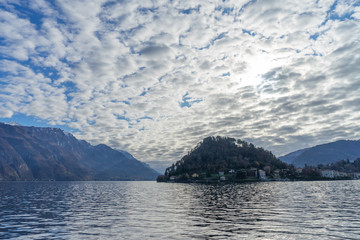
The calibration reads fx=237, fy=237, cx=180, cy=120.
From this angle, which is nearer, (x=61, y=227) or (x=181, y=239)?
(x=181, y=239)

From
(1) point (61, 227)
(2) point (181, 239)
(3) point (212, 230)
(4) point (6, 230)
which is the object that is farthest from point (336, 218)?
(4) point (6, 230)

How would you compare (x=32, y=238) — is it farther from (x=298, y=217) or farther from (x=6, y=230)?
(x=298, y=217)

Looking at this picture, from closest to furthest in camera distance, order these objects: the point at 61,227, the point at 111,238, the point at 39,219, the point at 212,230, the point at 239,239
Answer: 1. the point at 239,239
2. the point at 111,238
3. the point at 212,230
4. the point at 61,227
5. the point at 39,219

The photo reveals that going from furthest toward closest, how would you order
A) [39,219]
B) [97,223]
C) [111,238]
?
1. [39,219]
2. [97,223]
3. [111,238]

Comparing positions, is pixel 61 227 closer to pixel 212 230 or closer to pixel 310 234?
pixel 212 230

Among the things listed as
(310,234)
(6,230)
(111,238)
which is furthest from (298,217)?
(6,230)

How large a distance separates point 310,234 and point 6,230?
4394 cm

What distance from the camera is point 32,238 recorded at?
1238 inches

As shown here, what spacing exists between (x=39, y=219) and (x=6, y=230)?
34.8ft

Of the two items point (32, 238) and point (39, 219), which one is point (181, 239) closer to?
point (32, 238)

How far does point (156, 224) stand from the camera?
3953 centimetres

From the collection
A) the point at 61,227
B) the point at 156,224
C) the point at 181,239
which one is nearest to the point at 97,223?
the point at 61,227

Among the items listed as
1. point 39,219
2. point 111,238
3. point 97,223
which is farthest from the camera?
point 39,219

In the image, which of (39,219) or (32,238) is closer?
(32,238)
